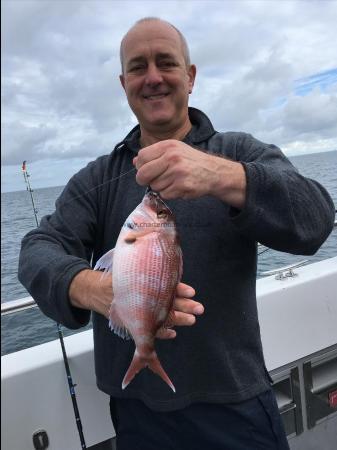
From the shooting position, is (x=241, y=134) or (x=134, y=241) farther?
(x=241, y=134)

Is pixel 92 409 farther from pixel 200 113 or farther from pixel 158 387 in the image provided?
pixel 200 113

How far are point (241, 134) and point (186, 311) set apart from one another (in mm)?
973

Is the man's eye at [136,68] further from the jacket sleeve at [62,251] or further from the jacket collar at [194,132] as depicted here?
the jacket sleeve at [62,251]

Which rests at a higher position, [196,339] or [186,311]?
[186,311]

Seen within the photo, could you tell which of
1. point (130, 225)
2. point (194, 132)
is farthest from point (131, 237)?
point (194, 132)

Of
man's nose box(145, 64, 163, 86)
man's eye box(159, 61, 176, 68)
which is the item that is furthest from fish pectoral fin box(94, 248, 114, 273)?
man's eye box(159, 61, 176, 68)

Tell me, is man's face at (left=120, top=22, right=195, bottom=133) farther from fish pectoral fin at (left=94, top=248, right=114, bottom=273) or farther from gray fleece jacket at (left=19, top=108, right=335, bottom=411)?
fish pectoral fin at (left=94, top=248, right=114, bottom=273)

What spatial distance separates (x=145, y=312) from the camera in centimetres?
149

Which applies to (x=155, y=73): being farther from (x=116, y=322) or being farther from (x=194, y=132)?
(x=116, y=322)

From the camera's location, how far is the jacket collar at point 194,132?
7.00 feet

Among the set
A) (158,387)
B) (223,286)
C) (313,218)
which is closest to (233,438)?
(158,387)

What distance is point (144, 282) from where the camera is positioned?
1477 millimetres

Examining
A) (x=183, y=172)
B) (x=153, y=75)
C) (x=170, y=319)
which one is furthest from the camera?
(x=153, y=75)

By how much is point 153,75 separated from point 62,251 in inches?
35.3
